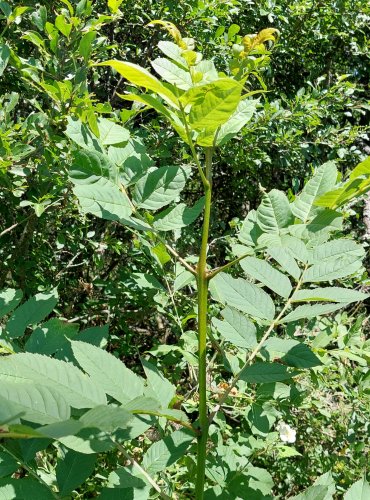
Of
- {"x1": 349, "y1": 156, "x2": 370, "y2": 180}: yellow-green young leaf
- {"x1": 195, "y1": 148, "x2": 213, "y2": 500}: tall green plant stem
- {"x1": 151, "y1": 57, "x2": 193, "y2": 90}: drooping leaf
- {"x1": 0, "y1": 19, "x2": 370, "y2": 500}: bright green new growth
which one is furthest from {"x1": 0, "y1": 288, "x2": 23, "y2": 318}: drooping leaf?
{"x1": 349, "y1": 156, "x2": 370, "y2": 180}: yellow-green young leaf

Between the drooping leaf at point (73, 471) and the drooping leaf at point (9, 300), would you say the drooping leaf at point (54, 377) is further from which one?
the drooping leaf at point (9, 300)

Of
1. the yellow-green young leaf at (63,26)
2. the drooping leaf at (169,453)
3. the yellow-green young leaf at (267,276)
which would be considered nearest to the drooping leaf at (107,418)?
the drooping leaf at (169,453)

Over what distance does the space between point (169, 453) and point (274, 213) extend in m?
0.40

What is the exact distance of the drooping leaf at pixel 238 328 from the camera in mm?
860

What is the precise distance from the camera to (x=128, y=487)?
0.73 metres

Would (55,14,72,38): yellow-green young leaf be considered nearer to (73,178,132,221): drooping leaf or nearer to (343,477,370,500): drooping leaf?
(73,178,132,221): drooping leaf

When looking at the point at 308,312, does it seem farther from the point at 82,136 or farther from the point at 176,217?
the point at 82,136

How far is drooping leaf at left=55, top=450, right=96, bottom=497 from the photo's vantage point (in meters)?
0.72

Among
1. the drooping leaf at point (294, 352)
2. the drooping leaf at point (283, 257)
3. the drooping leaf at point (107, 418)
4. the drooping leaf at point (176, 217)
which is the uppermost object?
the drooping leaf at point (176, 217)

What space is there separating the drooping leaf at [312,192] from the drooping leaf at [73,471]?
0.49 metres

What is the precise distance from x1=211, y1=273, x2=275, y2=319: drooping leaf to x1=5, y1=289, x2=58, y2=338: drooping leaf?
296mm

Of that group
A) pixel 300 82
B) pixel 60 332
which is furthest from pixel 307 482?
pixel 300 82

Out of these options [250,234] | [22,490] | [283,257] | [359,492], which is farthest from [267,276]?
[22,490]

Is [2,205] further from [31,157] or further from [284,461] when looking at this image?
[284,461]
